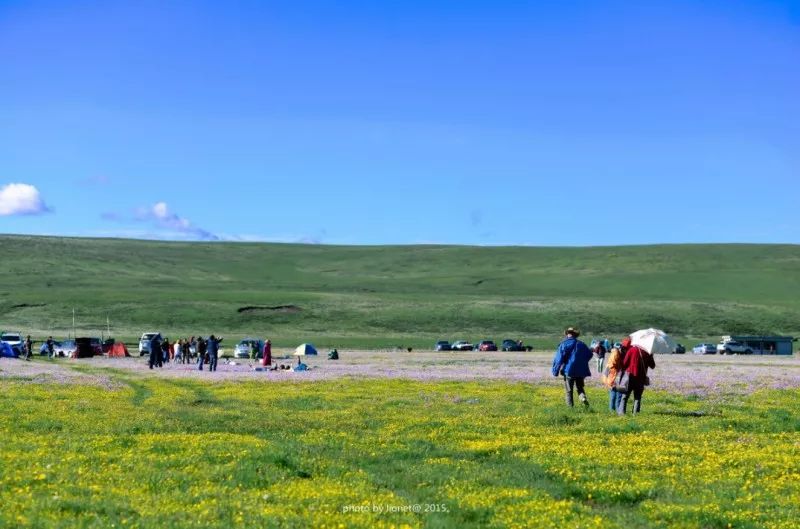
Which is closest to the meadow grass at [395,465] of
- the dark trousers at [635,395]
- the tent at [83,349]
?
the dark trousers at [635,395]

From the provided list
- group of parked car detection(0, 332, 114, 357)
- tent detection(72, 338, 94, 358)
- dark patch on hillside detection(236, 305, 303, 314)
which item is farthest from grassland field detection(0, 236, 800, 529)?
dark patch on hillside detection(236, 305, 303, 314)

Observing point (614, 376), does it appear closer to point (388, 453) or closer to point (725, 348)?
point (388, 453)

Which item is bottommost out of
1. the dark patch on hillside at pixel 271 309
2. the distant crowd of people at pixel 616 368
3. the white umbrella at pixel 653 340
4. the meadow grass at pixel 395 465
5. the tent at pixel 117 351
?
the meadow grass at pixel 395 465

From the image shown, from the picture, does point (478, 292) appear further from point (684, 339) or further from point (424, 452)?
point (424, 452)

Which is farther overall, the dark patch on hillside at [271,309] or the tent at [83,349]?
the dark patch on hillside at [271,309]

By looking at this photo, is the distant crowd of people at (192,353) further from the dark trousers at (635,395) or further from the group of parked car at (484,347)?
the dark trousers at (635,395)

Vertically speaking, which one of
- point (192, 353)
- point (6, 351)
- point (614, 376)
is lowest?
point (192, 353)

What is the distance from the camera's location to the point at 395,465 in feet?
57.2

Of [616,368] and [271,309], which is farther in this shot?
[271,309]

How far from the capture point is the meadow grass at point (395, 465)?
1315 centimetres

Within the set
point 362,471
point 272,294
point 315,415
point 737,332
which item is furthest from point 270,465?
point 272,294

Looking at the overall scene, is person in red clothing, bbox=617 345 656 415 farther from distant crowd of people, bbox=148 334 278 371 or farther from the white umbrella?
distant crowd of people, bbox=148 334 278 371

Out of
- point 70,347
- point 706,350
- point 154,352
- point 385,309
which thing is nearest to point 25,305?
point 385,309

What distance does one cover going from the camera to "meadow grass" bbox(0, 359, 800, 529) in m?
13.1
